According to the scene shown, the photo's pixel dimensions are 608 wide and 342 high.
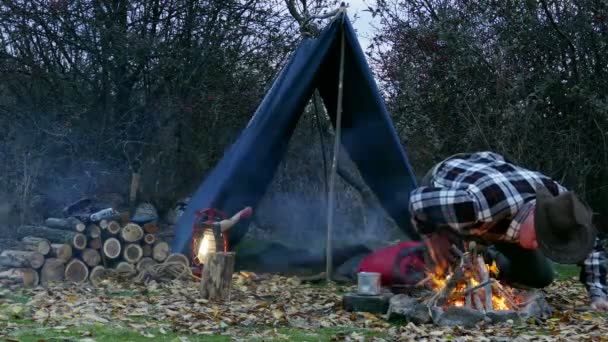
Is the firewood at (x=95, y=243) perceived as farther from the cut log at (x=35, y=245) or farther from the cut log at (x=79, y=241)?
the cut log at (x=35, y=245)

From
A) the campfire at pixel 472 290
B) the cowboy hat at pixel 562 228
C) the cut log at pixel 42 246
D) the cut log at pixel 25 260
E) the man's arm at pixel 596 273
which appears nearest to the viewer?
the cowboy hat at pixel 562 228

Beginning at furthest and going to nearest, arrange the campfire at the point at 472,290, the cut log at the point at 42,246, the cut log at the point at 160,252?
the cut log at the point at 160,252
the cut log at the point at 42,246
the campfire at the point at 472,290

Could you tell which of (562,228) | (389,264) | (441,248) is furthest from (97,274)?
(562,228)

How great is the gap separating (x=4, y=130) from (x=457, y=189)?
6.54 metres

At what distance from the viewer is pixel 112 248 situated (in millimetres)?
6598

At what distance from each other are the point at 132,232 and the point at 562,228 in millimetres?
3640

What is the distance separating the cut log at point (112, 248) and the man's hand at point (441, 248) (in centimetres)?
278

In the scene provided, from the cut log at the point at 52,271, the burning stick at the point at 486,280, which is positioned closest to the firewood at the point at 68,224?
the cut log at the point at 52,271

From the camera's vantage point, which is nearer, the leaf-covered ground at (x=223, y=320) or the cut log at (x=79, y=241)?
the leaf-covered ground at (x=223, y=320)

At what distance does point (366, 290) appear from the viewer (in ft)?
16.2

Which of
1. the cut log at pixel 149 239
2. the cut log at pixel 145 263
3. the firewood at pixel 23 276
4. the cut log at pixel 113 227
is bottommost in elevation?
the firewood at pixel 23 276

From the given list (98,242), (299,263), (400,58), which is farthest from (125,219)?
(400,58)

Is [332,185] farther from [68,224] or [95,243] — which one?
[68,224]

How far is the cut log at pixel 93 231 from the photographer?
6520 mm
